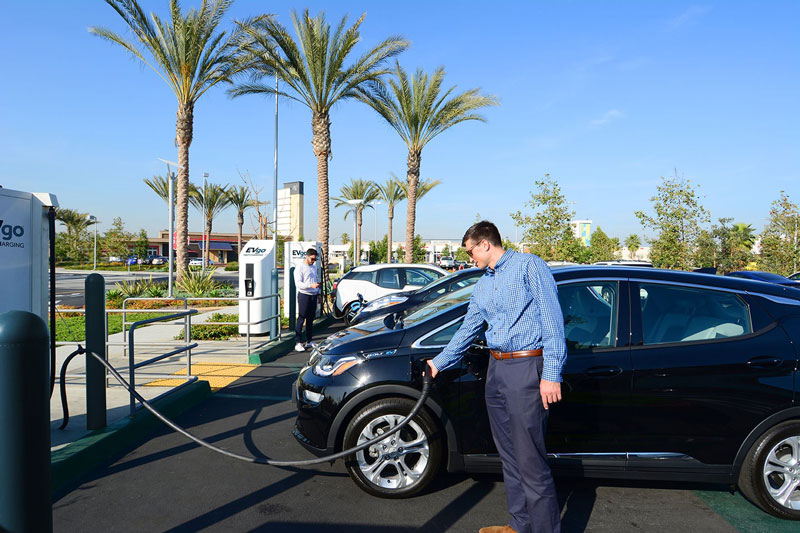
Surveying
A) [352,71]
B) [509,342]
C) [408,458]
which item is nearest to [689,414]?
[509,342]

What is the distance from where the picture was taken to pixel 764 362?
3570 mm

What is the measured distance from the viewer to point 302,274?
9.27 metres

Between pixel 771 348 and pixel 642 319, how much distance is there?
0.85 metres

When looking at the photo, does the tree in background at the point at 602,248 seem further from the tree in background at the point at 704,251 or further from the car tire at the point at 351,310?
the car tire at the point at 351,310

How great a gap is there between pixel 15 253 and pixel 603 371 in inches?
190

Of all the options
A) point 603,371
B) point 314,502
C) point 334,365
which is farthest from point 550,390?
point 314,502

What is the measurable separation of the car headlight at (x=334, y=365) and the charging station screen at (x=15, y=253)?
8.64ft

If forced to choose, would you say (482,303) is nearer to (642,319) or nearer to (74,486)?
(642,319)

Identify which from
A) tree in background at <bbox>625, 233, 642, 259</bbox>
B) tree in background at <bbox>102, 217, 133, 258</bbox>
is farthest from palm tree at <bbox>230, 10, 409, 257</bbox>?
→ tree in background at <bbox>625, 233, 642, 259</bbox>

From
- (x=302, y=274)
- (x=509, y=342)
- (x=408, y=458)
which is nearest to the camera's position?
(x=509, y=342)

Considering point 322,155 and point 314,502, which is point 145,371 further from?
point 322,155

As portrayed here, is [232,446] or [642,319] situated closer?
[642,319]

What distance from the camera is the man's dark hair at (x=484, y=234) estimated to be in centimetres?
327

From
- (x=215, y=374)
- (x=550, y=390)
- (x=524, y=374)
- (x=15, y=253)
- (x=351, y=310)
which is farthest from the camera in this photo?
(x=351, y=310)
